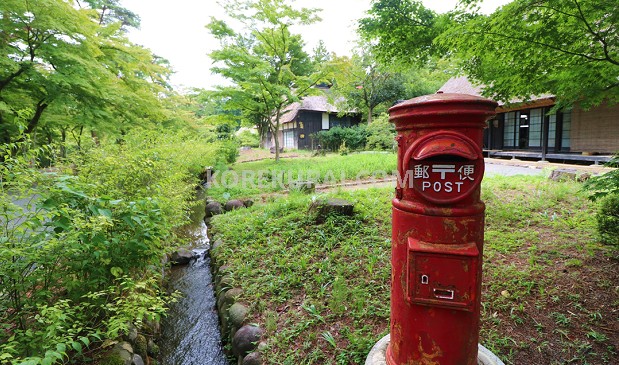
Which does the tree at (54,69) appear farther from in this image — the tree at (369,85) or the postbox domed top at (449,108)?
the tree at (369,85)

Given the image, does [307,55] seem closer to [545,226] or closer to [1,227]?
[545,226]

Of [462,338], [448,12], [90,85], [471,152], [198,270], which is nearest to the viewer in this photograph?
[471,152]

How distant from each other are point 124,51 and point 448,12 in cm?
836

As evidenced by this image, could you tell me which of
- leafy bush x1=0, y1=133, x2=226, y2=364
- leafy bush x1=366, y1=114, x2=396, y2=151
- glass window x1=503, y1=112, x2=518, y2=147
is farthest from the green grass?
leafy bush x1=366, y1=114, x2=396, y2=151

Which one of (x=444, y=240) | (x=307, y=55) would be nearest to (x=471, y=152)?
(x=444, y=240)

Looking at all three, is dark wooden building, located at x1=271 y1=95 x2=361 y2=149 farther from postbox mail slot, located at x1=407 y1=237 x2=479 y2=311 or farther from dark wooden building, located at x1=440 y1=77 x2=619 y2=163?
postbox mail slot, located at x1=407 y1=237 x2=479 y2=311

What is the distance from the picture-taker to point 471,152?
164 centimetres

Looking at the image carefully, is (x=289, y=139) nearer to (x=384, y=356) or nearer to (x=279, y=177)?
(x=279, y=177)

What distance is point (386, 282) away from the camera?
3.28 metres

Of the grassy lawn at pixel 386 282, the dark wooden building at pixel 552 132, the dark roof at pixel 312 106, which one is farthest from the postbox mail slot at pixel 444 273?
the dark roof at pixel 312 106

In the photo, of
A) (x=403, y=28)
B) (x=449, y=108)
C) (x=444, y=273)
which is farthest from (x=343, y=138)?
(x=444, y=273)

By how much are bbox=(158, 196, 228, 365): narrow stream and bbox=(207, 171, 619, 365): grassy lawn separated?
58cm

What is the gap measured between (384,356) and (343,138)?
2018 centimetres

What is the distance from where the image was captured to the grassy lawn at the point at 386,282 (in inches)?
98.3
